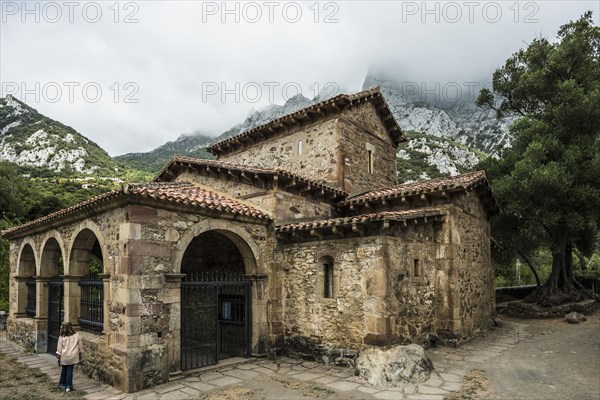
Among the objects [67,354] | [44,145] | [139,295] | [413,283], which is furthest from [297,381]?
[44,145]

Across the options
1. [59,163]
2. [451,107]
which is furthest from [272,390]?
[451,107]

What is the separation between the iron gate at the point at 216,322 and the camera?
31.9 ft

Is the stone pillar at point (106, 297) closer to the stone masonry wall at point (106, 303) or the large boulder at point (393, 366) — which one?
the stone masonry wall at point (106, 303)

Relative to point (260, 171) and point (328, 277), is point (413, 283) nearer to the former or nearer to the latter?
point (328, 277)

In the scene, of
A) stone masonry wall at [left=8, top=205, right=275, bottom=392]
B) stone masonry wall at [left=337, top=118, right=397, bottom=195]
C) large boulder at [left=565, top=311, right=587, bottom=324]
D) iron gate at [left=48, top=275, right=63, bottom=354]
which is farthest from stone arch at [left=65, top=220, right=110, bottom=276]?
large boulder at [left=565, top=311, right=587, bottom=324]

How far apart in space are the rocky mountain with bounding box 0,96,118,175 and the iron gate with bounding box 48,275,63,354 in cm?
4445

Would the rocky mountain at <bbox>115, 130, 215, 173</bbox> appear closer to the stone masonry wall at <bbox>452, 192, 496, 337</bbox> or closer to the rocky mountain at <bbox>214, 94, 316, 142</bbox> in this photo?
the rocky mountain at <bbox>214, 94, 316, 142</bbox>

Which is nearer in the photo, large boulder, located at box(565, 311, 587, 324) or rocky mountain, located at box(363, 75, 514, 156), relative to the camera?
large boulder, located at box(565, 311, 587, 324)

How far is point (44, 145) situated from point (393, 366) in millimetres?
59406

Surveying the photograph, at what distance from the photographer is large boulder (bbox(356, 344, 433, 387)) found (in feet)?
25.9

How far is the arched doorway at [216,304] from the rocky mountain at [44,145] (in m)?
44.9

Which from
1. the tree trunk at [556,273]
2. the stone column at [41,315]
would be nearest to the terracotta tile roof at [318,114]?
the stone column at [41,315]

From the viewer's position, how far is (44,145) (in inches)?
2101

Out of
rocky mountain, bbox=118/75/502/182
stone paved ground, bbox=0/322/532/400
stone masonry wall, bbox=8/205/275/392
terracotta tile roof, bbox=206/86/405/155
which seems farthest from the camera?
rocky mountain, bbox=118/75/502/182
